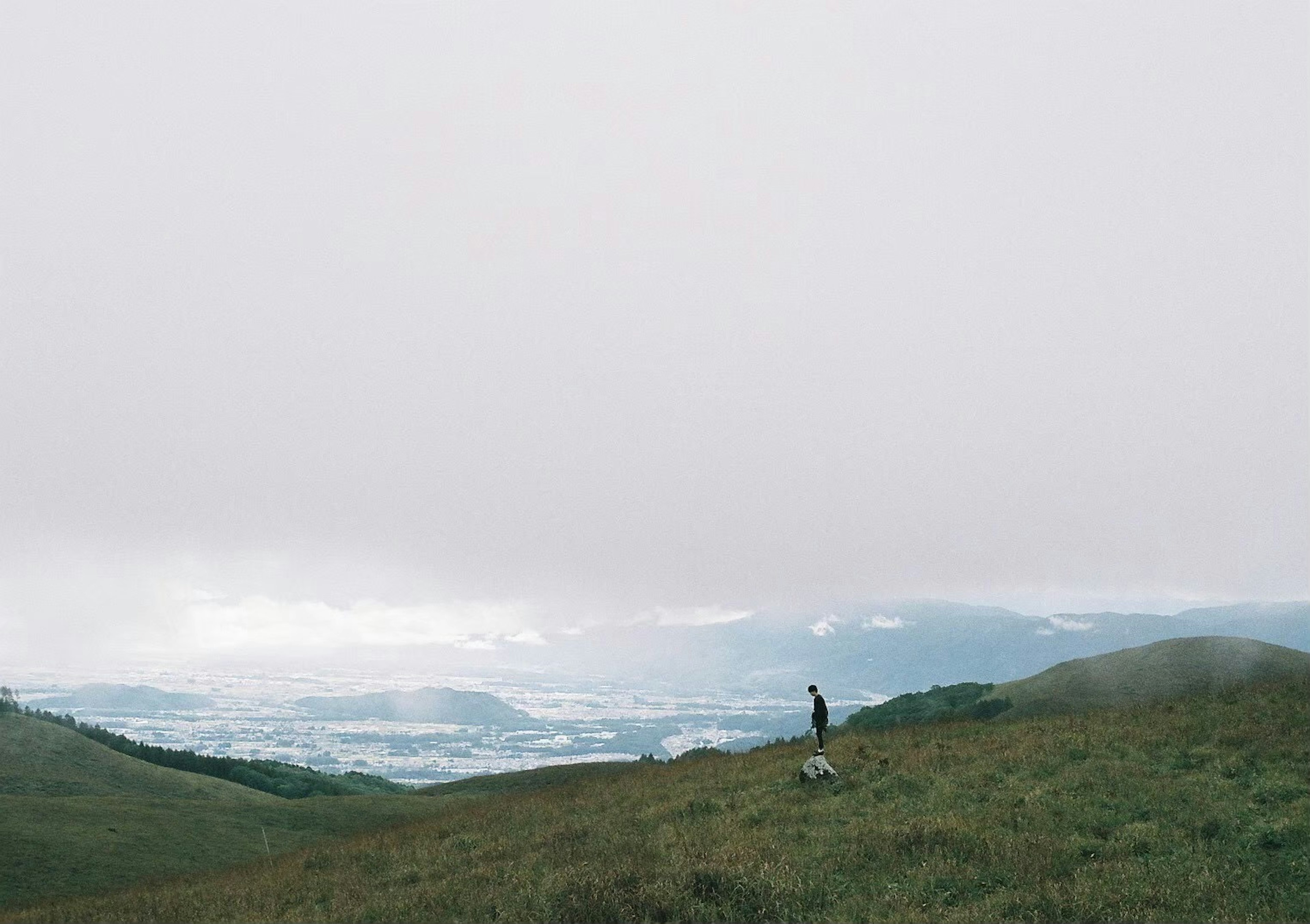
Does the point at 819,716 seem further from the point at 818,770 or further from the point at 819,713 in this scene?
the point at 818,770

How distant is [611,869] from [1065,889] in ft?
26.1

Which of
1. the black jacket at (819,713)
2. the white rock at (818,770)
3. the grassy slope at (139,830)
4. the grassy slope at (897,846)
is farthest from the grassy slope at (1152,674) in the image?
the grassy slope at (139,830)

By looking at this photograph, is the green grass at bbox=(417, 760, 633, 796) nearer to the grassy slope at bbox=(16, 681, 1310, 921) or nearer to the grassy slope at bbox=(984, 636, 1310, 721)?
the grassy slope at bbox=(16, 681, 1310, 921)

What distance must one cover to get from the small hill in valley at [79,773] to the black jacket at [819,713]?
1693 inches

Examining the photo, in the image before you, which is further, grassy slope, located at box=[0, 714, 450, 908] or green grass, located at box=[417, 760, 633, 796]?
green grass, located at box=[417, 760, 633, 796]

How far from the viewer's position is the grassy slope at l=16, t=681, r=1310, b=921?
1292 centimetres

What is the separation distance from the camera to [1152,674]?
47.5 m

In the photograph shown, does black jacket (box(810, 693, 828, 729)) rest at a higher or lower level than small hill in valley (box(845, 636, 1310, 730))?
higher

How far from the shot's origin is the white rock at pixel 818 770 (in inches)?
886

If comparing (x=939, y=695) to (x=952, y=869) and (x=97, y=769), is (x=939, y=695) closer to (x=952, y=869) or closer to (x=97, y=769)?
(x=952, y=869)

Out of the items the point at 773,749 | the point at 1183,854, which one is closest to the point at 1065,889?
the point at 1183,854

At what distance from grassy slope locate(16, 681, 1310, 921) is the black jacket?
1516 mm

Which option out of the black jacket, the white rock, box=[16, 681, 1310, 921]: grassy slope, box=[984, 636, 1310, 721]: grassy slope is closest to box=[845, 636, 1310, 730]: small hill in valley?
box=[984, 636, 1310, 721]: grassy slope

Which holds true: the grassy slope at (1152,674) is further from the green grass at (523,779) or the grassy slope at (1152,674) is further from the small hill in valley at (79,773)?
the small hill in valley at (79,773)
